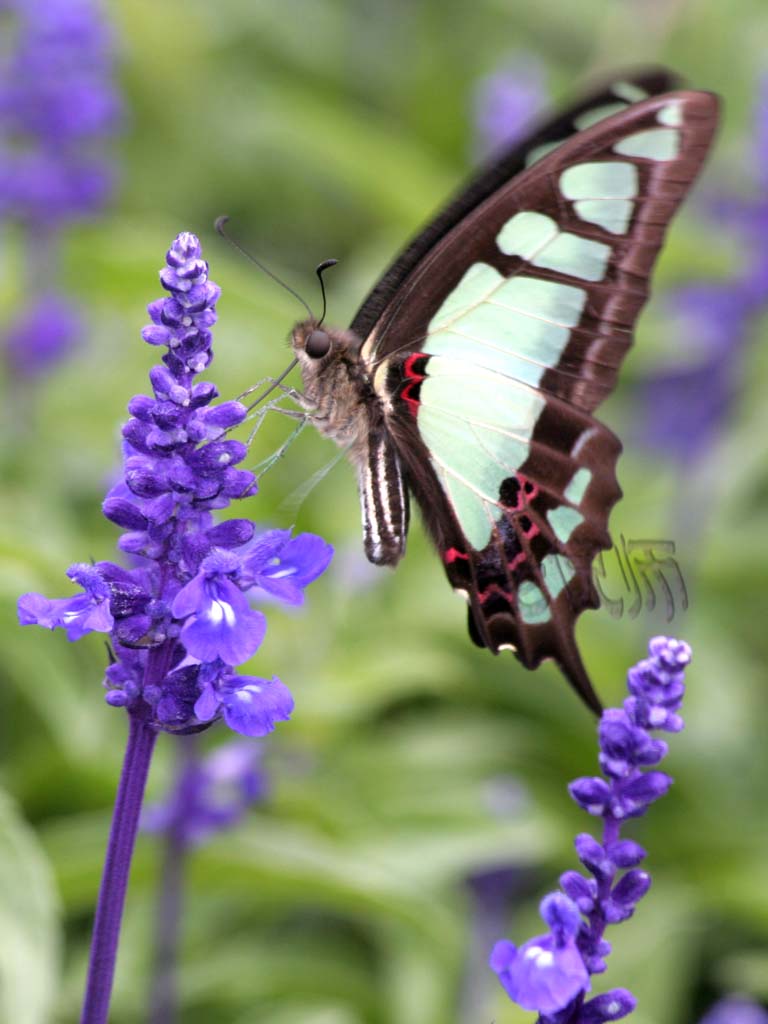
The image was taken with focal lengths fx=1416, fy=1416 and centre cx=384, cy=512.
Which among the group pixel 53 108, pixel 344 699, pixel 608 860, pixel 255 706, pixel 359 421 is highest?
pixel 53 108

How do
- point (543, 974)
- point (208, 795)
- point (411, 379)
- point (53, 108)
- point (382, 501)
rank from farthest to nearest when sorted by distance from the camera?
point (53, 108) → point (208, 795) → point (411, 379) → point (382, 501) → point (543, 974)

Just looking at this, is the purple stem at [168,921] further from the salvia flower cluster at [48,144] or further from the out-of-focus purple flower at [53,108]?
the out-of-focus purple flower at [53,108]

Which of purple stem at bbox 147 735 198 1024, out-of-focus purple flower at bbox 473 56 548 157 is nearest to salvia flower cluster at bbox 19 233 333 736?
purple stem at bbox 147 735 198 1024

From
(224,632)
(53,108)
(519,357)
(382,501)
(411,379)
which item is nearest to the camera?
(224,632)

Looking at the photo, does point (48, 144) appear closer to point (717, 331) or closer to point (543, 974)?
point (717, 331)

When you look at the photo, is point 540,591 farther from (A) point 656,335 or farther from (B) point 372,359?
(A) point 656,335

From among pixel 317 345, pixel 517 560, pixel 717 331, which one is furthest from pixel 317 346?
pixel 717 331

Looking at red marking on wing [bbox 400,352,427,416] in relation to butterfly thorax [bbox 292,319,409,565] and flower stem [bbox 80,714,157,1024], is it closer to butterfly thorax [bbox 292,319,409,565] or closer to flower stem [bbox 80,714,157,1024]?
butterfly thorax [bbox 292,319,409,565]
